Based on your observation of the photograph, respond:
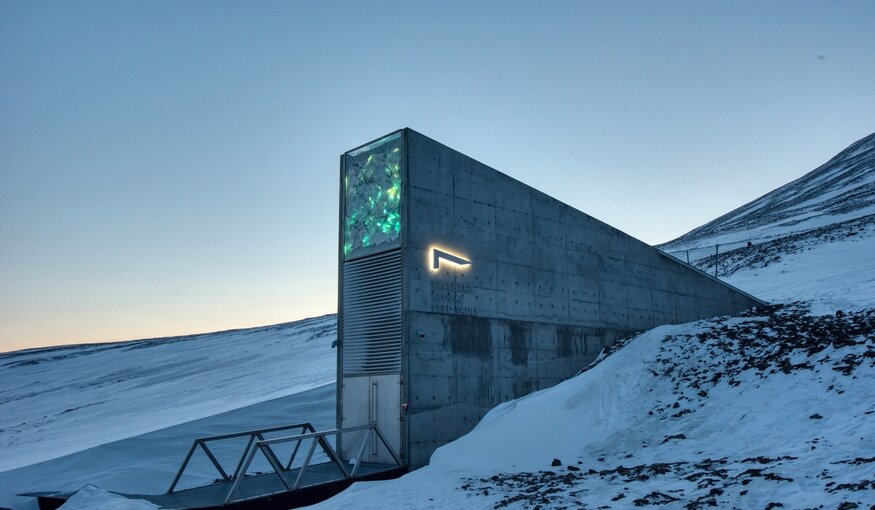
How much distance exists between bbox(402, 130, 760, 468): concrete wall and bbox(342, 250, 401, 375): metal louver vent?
0.42 metres

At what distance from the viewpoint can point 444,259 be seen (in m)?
14.6

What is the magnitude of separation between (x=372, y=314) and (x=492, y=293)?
3.11m

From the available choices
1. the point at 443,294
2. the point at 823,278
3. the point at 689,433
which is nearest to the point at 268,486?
the point at 443,294

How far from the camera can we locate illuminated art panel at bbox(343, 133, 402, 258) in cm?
1442

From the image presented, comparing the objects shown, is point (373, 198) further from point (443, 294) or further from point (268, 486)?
point (268, 486)

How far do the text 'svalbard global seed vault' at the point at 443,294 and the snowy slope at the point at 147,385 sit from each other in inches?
491

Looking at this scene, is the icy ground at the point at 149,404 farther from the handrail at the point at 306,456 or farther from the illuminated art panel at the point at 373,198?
the illuminated art panel at the point at 373,198

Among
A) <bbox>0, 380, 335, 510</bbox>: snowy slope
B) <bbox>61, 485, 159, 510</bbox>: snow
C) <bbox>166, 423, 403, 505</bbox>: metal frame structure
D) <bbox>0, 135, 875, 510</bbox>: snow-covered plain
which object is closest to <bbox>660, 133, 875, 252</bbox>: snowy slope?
<bbox>0, 135, 875, 510</bbox>: snow-covered plain

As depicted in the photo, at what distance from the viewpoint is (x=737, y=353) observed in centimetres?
1493

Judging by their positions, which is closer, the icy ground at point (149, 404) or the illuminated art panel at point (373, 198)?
the illuminated art panel at point (373, 198)

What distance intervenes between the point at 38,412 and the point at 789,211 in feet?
261

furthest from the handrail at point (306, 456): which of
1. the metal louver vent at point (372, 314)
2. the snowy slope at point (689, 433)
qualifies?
the metal louver vent at point (372, 314)

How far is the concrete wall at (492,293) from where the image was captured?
1393 cm

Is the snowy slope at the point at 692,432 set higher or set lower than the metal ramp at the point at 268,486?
higher
